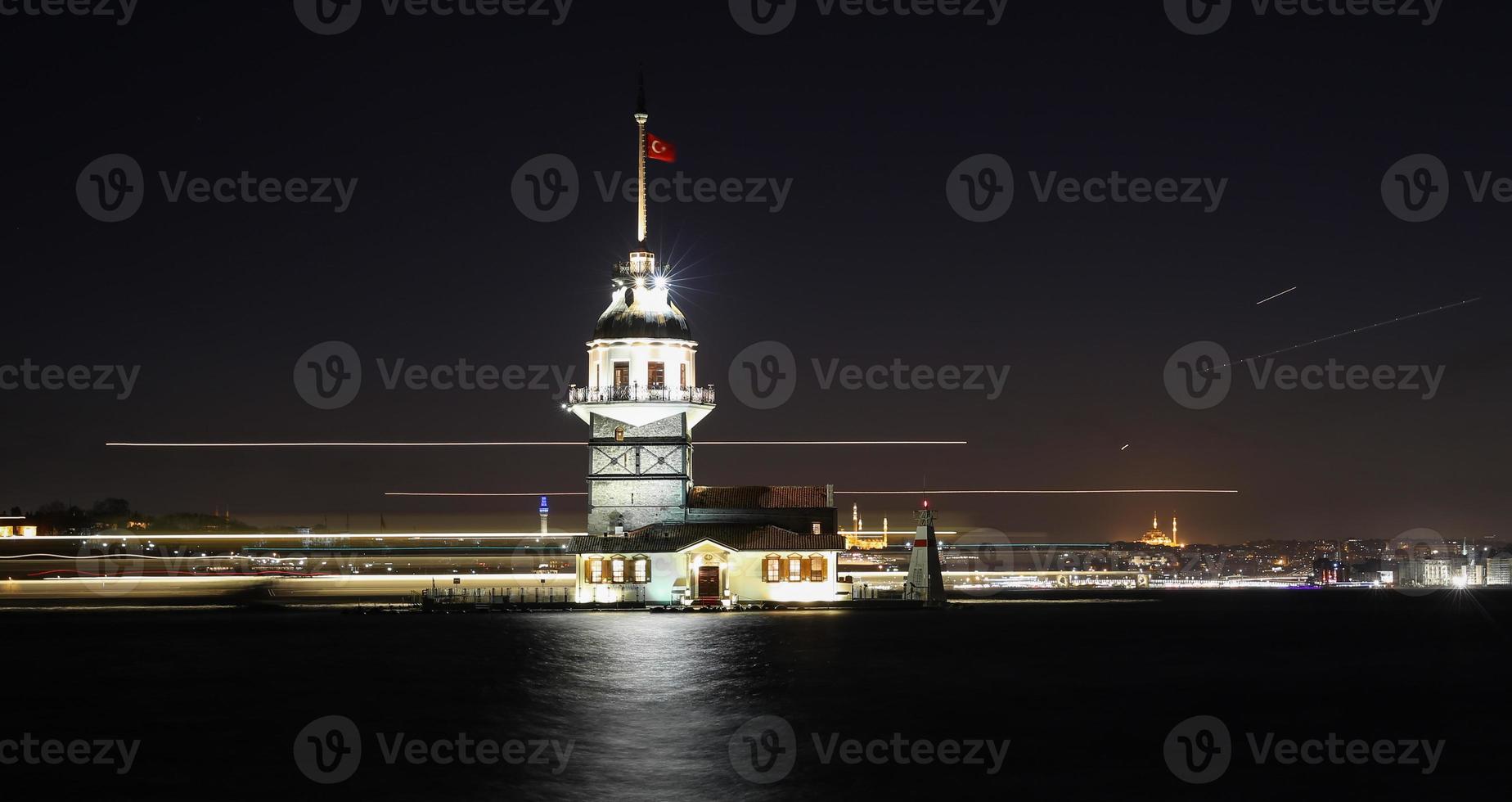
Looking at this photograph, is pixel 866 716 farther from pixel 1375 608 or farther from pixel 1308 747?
pixel 1375 608

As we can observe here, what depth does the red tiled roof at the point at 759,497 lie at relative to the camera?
243 feet

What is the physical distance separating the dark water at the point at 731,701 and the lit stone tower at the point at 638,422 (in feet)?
18.7

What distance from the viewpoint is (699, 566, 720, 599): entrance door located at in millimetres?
71688

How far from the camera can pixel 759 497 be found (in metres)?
74.8

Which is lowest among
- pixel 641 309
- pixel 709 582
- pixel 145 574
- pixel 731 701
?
pixel 731 701

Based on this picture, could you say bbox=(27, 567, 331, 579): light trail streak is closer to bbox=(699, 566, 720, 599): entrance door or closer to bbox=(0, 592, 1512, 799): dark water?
bbox=(0, 592, 1512, 799): dark water

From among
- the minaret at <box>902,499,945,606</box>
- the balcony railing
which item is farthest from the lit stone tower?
the minaret at <box>902,499,945,606</box>

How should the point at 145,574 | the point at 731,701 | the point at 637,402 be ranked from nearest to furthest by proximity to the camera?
the point at 731,701 < the point at 637,402 < the point at 145,574

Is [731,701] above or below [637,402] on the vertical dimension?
below

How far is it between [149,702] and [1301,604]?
102426 millimetres

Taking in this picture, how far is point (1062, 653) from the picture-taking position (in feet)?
198

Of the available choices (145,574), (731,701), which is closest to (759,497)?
(731,701)

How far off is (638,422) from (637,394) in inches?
58.5

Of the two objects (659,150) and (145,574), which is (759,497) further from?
(145,574)
